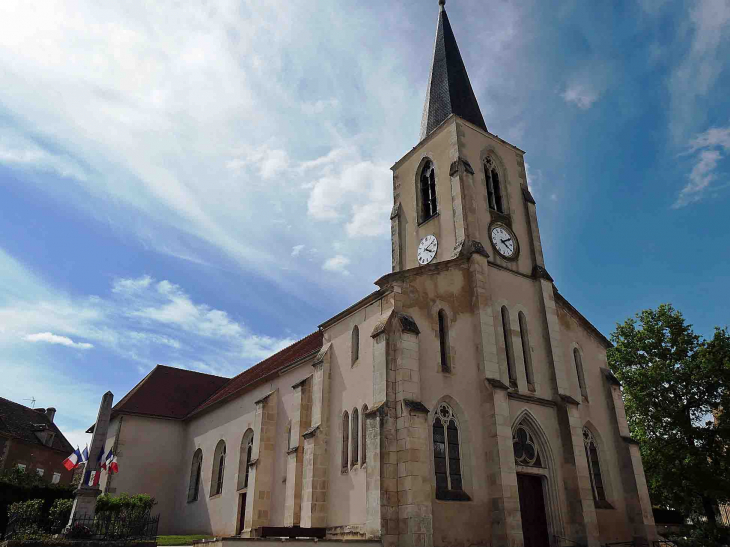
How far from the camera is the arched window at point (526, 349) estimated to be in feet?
63.0

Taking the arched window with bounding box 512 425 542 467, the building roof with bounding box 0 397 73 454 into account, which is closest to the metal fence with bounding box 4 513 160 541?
→ the arched window with bounding box 512 425 542 467

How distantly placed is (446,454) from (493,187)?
12211 mm

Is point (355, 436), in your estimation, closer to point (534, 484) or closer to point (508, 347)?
point (534, 484)

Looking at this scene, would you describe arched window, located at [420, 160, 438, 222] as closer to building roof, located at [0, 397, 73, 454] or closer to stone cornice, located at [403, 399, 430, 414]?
stone cornice, located at [403, 399, 430, 414]

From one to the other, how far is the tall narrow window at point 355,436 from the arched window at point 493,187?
414 inches

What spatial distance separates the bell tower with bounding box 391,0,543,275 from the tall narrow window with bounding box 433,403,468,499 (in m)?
6.31

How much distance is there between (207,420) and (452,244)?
1897cm

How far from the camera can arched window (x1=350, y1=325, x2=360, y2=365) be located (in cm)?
1870

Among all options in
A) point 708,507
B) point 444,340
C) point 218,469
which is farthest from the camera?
point 218,469

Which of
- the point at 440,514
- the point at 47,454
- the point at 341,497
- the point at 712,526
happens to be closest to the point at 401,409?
the point at 440,514

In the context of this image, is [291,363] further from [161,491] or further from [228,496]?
[161,491]

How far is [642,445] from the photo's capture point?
87.1 feet

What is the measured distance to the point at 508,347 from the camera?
19.3 meters

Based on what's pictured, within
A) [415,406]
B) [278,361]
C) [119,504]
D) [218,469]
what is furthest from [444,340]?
[218,469]
